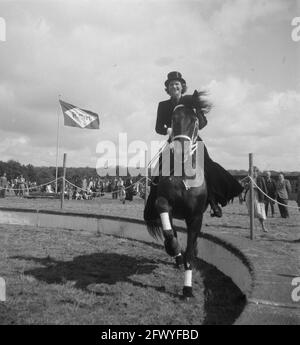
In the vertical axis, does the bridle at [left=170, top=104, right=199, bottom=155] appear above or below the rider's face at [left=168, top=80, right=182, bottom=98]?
below

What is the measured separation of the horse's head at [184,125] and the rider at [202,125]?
31cm

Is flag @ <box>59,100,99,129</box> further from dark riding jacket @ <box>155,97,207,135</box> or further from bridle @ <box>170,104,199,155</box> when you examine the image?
bridle @ <box>170,104,199,155</box>

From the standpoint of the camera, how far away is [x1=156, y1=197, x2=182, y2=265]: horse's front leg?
5238mm

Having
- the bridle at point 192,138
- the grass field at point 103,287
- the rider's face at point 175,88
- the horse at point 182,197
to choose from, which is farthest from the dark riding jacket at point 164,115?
the grass field at point 103,287

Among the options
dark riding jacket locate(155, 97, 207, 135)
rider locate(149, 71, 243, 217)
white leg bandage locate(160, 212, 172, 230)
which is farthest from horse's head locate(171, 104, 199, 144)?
white leg bandage locate(160, 212, 172, 230)

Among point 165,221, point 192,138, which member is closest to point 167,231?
point 165,221

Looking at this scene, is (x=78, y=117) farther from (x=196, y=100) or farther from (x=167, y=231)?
(x=167, y=231)

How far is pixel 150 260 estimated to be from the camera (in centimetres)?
786

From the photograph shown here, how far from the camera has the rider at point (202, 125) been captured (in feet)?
19.6

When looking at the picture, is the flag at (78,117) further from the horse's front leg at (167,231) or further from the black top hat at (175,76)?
the horse's front leg at (167,231)

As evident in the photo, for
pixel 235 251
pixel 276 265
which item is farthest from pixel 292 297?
pixel 235 251

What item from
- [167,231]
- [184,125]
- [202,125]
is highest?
[202,125]

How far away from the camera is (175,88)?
6309mm

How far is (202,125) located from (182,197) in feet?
4.02
